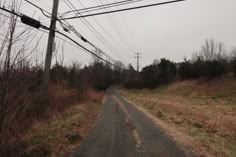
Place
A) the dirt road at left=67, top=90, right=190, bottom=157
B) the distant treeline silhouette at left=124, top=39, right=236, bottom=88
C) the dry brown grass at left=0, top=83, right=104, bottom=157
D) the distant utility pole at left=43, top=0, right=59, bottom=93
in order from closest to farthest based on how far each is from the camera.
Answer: the dry brown grass at left=0, top=83, right=104, bottom=157
the dirt road at left=67, top=90, right=190, bottom=157
the distant utility pole at left=43, top=0, right=59, bottom=93
the distant treeline silhouette at left=124, top=39, right=236, bottom=88

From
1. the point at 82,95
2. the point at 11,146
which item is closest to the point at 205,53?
the point at 82,95

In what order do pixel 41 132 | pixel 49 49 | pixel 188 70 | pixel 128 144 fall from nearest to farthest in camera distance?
1. pixel 128 144
2. pixel 41 132
3. pixel 49 49
4. pixel 188 70

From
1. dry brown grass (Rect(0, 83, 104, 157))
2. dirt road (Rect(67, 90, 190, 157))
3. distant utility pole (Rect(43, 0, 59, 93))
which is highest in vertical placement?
distant utility pole (Rect(43, 0, 59, 93))

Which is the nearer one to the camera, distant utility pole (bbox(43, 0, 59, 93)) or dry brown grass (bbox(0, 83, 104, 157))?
dry brown grass (bbox(0, 83, 104, 157))

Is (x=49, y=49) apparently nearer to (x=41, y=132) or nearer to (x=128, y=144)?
(x=41, y=132)

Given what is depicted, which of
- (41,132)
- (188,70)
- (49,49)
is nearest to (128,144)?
(41,132)

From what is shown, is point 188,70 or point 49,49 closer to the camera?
point 49,49

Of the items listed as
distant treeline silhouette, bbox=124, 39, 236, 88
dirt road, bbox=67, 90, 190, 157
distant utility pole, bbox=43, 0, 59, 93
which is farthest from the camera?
→ distant treeline silhouette, bbox=124, 39, 236, 88

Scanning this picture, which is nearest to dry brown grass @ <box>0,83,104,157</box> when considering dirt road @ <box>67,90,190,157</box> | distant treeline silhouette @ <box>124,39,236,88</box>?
dirt road @ <box>67,90,190,157</box>

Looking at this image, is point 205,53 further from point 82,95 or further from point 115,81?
point 82,95

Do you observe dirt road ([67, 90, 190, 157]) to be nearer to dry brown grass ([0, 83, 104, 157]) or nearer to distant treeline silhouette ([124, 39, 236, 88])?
dry brown grass ([0, 83, 104, 157])

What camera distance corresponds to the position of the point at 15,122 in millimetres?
5539

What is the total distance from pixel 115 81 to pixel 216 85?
67086 mm

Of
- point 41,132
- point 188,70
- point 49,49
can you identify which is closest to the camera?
point 41,132
